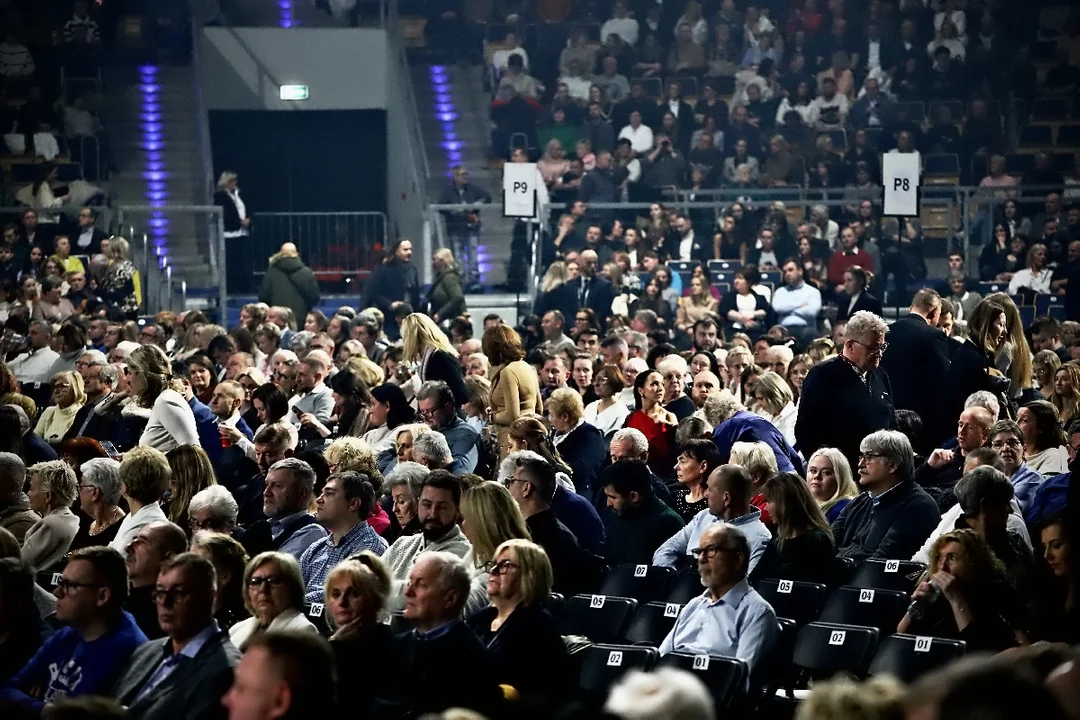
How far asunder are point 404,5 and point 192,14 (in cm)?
288

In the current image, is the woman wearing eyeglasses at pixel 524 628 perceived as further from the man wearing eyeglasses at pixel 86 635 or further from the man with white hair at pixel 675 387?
the man with white hair at pixel 675 387

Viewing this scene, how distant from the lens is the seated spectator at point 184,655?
15.8 feet

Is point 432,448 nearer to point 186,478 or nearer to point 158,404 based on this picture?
point 186,478

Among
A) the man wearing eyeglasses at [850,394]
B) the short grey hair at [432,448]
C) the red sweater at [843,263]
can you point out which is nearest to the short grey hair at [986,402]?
the man wearing eyeglasses at [850,394]

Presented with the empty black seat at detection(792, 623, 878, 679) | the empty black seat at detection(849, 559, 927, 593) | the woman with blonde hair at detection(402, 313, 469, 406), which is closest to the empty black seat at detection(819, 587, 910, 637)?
the empty black seat at detection(849, 559, 927, 593)

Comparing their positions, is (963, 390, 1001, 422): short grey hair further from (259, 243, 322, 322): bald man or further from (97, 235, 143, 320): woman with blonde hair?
(97, 235, 143, 320): woman with blonde hair

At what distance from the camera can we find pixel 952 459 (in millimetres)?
7840

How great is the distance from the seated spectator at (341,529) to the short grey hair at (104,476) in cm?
104

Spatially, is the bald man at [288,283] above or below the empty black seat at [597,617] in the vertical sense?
above

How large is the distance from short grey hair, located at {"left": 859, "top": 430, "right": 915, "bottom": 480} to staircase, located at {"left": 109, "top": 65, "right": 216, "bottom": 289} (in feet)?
47.6

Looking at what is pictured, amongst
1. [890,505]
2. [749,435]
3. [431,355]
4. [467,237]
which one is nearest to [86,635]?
[890,505]

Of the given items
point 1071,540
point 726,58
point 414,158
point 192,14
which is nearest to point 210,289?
point 414,158

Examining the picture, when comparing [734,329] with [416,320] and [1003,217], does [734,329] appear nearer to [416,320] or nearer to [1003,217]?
[1003,217]

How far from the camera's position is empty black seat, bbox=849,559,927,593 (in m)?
6.31
